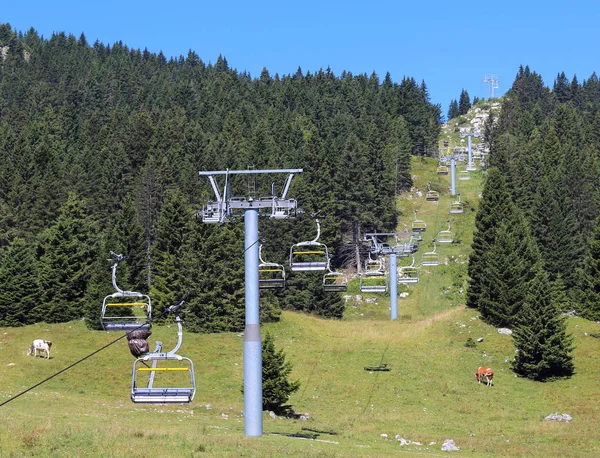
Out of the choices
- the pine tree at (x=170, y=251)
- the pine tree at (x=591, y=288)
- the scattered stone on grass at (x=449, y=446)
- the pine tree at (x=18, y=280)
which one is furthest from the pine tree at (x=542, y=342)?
the pine tree at (x=18, y=280)

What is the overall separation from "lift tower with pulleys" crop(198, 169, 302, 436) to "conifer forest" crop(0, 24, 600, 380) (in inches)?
108

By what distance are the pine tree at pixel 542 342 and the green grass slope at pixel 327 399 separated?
964mm

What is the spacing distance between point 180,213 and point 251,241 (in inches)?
1902

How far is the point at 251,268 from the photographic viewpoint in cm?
2823

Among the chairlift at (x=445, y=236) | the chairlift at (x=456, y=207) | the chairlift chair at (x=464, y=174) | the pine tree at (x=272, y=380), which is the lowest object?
the pine tree at (x=272, y=380)

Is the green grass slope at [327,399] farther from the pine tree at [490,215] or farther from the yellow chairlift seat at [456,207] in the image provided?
the yellow chairlift seat at [456,207]

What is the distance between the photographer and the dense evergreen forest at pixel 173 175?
224ft

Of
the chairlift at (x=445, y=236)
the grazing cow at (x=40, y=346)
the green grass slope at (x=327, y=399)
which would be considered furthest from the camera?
the chairlift at (x=445, y=236)

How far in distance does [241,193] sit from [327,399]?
41414 millimetres

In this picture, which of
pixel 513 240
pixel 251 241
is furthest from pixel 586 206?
pixel 251 241

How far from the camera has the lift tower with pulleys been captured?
27.1 metres

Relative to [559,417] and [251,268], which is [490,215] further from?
[251,268]

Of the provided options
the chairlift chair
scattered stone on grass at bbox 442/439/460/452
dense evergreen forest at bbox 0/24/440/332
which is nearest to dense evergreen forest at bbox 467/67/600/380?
the chairlift chair

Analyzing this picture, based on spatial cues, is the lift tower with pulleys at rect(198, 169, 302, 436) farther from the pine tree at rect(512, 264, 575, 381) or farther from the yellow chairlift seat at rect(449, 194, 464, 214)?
the yellow chairlift seat at rect(449, 194, 464, 214)
